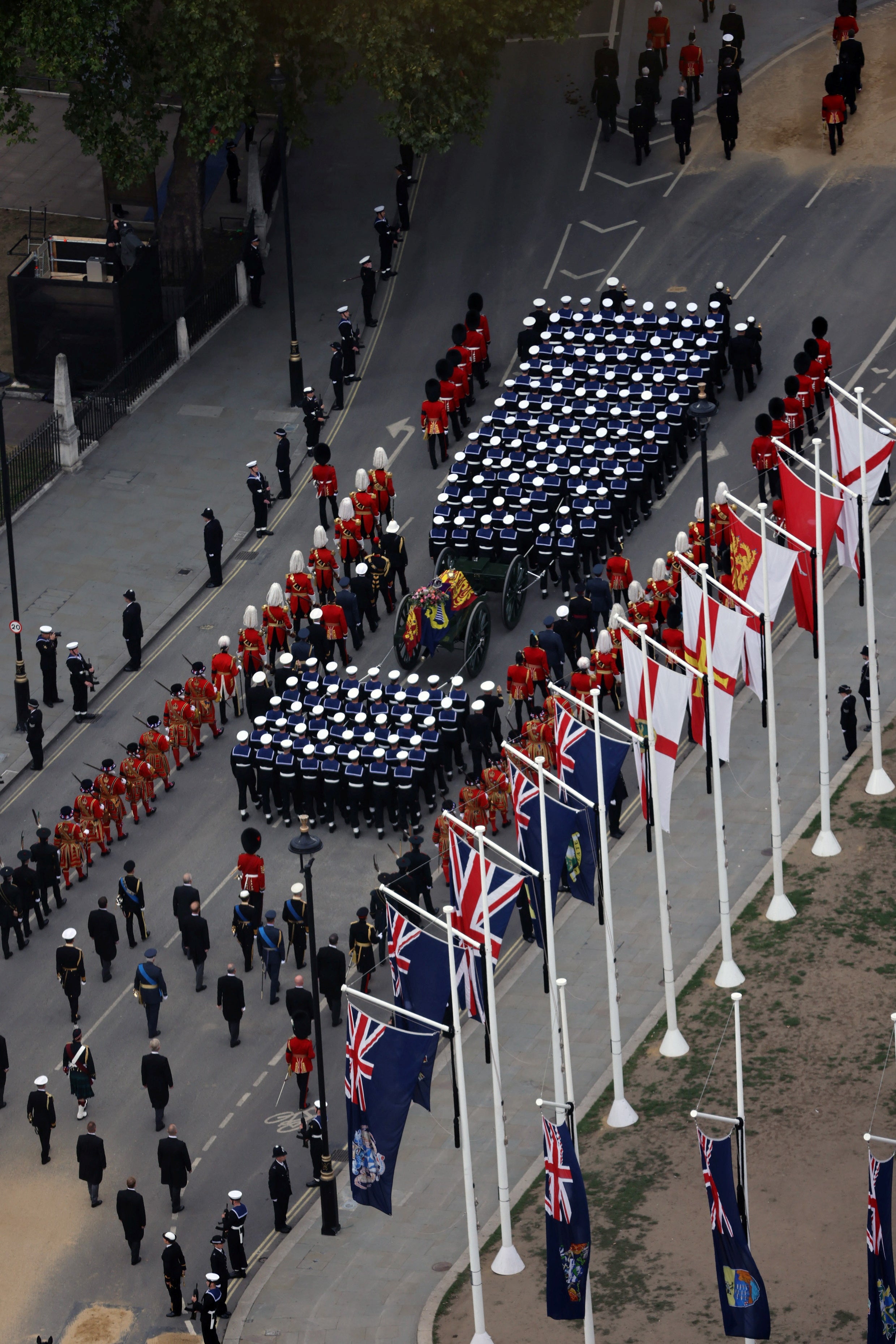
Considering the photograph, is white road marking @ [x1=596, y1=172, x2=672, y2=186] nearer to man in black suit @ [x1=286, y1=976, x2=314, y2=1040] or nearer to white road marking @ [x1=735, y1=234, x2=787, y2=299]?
white road marking @ [x1=735, y1=234, x2=787, y2=299]

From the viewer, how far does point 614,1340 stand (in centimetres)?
4378

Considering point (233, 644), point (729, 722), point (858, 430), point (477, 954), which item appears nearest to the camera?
point (477, 954)

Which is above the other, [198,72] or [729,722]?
[198,72]

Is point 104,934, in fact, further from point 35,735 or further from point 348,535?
point 348,535

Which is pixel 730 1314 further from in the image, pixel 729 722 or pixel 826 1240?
pixel 729 722

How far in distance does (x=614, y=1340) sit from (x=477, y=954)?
19.0ft

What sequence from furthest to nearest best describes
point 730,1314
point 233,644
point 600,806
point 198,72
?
1. point 198,72
2. point 233,644
3. point 600,806
4. point 730,1314

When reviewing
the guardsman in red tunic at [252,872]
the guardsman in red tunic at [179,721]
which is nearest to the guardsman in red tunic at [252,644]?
the guardsman in red tunic at [179,721]

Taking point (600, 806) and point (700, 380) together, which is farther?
point (700, 380)

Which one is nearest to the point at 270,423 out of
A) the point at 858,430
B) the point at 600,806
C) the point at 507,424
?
the point at 507,424

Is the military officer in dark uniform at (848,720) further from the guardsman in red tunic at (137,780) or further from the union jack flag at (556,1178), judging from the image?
the union jack flag at (556,1178)

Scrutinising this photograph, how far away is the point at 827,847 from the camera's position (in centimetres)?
5388

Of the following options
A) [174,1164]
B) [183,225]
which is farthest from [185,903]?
[183,225]

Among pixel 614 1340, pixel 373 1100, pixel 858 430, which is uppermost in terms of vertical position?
pixel 858 430
